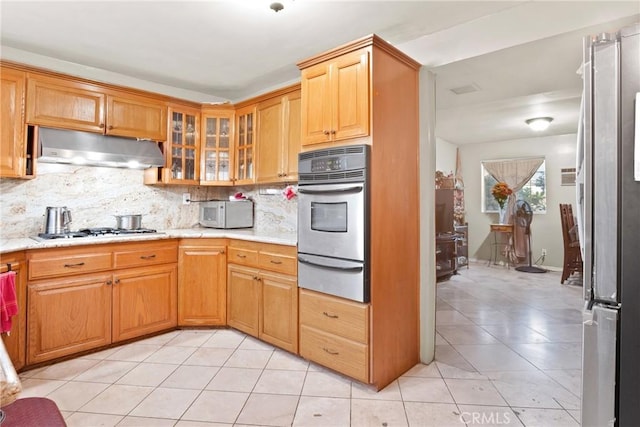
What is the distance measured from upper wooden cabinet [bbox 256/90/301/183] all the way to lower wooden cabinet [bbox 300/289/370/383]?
4.08 ft

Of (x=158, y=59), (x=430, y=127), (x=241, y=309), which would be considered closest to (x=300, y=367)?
(x=241, y=309)

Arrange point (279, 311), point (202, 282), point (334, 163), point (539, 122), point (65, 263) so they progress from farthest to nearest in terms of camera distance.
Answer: point (539, 122), point (202, 282), point (279, 311), point (65, 263), point (334, 163)

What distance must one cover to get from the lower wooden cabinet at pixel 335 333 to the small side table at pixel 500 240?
5.33 meters

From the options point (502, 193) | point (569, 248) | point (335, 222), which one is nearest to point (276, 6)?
point (335, 222)

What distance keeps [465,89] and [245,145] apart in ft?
8.15

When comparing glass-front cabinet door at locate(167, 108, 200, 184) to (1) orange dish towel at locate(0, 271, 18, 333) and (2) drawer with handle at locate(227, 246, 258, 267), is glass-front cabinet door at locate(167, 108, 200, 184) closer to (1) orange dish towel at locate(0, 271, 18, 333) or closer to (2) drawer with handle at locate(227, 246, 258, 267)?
(2) drawer with handle at locate(227, 246, 258, 267)

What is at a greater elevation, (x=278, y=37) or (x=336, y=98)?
(x=278, y=37)

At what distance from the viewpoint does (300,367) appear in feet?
8.53

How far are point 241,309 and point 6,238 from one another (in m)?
2.00

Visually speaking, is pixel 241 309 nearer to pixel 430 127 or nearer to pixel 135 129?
pixel 135 129

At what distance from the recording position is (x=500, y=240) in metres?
7.04

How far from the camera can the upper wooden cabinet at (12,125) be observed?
267 cm

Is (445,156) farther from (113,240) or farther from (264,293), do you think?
(113,240)

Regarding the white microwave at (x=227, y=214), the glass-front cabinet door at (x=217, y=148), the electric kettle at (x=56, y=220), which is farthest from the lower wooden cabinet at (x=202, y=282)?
the electric kettle at (x=56, y=220)
